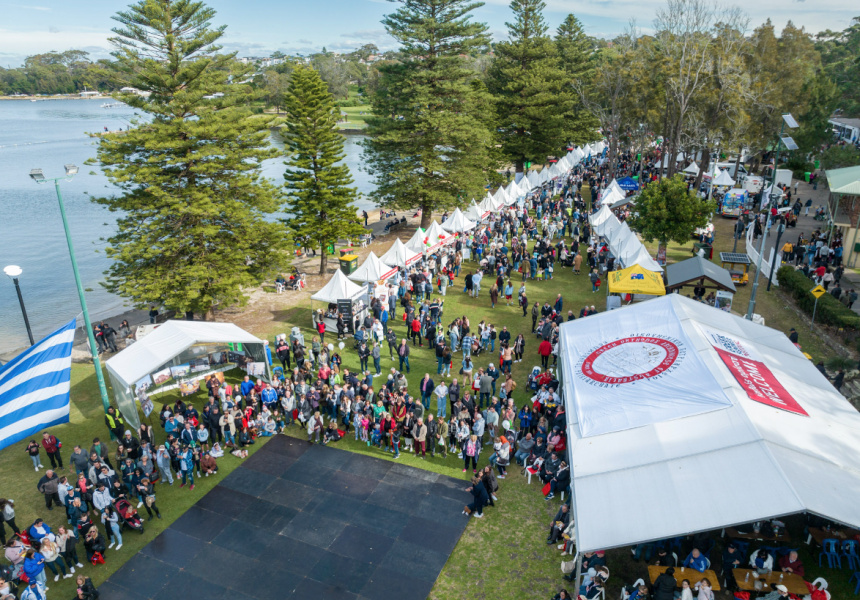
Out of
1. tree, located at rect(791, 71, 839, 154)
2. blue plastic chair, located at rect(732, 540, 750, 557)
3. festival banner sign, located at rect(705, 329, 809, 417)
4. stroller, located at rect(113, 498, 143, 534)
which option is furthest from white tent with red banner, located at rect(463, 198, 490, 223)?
tree, located at rect(791, 71, 839, 154)

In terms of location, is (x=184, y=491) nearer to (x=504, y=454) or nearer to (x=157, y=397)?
(x=157, y=397)

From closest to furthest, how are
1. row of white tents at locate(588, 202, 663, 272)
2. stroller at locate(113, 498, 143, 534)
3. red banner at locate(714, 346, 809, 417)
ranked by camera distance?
red banner at locate(714, 346, 809, 417) < stroller at locate(113, 498, 143, 534) < row of white tents at locate(588, 202, 663, 272)

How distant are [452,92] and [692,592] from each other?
2964cm

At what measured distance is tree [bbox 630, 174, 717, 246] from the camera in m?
23.4

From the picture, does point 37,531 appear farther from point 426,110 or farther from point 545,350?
point 426,110

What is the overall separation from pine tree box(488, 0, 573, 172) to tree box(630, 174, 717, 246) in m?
20.4

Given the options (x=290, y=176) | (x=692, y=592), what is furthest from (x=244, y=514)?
(x=290, y=176)

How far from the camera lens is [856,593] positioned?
8648 millimetres

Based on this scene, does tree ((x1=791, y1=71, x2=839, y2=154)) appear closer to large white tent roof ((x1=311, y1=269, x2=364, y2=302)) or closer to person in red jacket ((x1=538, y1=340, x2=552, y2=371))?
person in red jacket ((x1=538, y1=340, x2=552, y2=371))

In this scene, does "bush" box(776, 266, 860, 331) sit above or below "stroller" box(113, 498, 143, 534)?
above

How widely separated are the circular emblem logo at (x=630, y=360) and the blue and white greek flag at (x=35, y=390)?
11.9m

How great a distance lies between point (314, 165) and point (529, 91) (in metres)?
22.8

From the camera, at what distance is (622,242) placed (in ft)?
73.1

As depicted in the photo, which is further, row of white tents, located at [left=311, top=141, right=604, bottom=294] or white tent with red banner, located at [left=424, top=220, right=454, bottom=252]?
white tent with red banner, located at [left=424, top=220, right=454, bottom=252]
